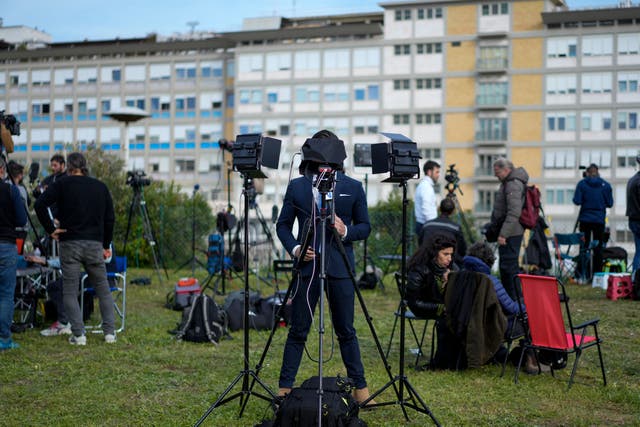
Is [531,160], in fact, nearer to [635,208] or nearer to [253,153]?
[635,208]

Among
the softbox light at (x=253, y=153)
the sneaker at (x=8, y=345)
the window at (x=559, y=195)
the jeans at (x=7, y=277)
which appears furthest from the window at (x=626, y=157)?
the softbox light at (x=253, y=153)

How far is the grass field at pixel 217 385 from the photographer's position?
210 inches

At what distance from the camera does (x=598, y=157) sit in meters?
54.4

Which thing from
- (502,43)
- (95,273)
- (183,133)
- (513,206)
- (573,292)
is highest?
(502,43)

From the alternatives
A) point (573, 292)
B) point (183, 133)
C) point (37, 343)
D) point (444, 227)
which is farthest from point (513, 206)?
point (183, 133)

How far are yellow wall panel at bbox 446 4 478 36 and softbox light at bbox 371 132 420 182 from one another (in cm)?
5296

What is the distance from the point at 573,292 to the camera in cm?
1209

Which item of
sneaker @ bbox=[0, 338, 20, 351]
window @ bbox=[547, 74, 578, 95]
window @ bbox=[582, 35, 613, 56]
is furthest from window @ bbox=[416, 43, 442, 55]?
sneaker @ bbox=[0, 338, 20, 351]

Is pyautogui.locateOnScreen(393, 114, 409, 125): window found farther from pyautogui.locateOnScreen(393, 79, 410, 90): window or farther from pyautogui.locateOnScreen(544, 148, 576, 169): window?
pyautogui.locateOnScreen(544, 148, 576, 169): window

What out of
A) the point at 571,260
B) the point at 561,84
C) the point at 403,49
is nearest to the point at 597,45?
the point at 561,84

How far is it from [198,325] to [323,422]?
393 cm

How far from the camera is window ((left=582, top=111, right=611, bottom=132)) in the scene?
54103 mm

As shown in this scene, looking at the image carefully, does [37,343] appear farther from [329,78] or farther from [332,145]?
[329,78]

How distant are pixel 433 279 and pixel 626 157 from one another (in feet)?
168
